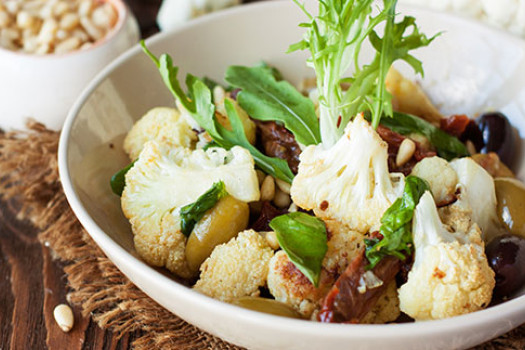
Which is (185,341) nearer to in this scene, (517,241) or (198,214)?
(198,214)

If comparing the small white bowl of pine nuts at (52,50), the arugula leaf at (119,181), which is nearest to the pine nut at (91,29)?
the small white bowl of pine nuts at (52,50)

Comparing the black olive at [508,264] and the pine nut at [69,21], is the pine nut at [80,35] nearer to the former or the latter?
the pine nut at [69,21]

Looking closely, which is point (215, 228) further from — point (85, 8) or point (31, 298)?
point (85, 8)

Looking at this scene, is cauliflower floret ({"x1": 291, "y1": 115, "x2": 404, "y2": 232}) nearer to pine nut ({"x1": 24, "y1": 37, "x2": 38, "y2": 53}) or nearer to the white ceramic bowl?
the white ceramic bowl

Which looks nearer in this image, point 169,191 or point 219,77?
point 169,191

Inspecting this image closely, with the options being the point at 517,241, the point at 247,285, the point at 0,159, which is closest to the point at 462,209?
the point at 517,241

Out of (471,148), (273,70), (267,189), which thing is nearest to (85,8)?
(273,70)
